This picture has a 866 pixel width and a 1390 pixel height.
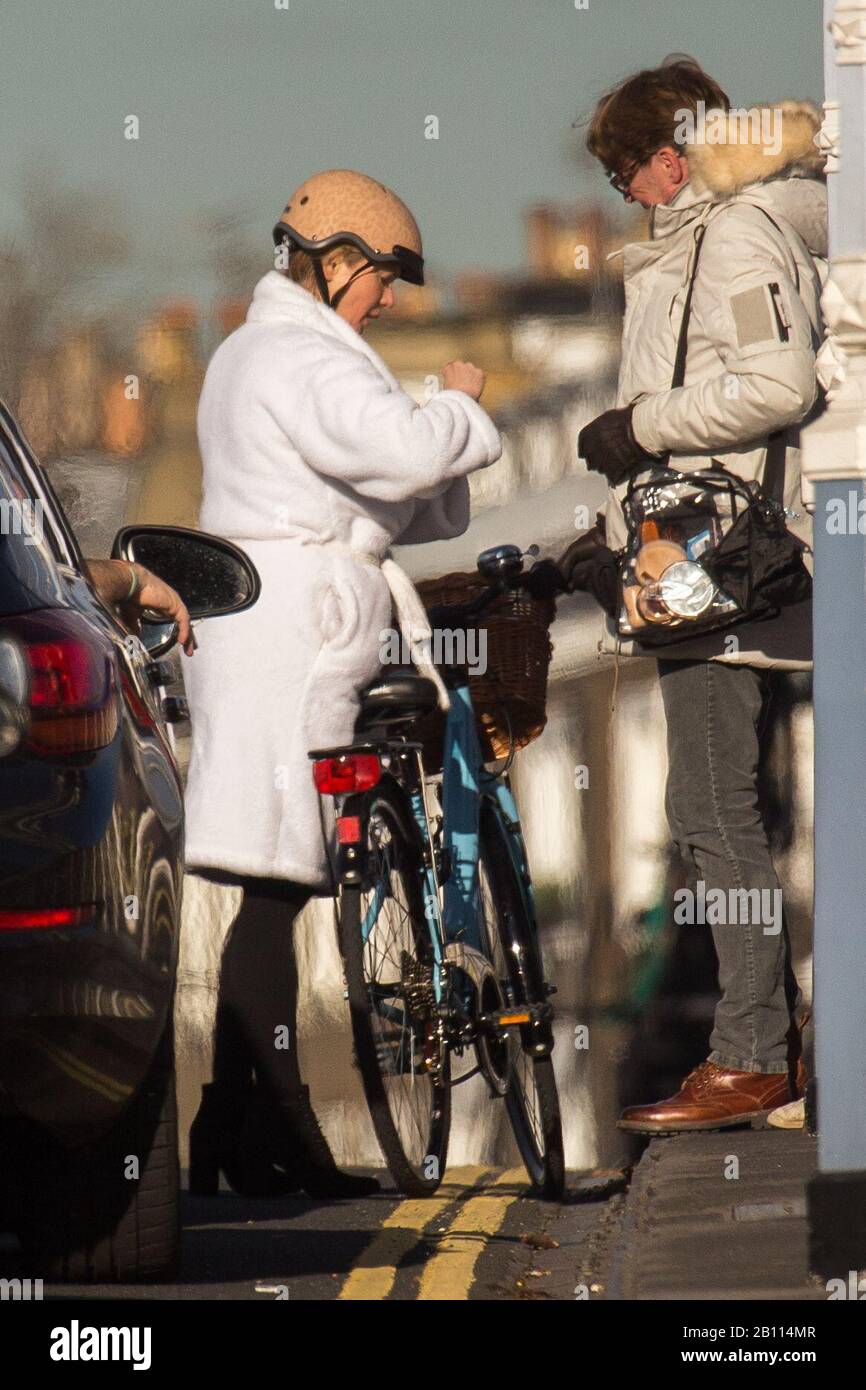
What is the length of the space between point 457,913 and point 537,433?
4100mm

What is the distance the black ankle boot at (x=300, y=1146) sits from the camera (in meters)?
6.84

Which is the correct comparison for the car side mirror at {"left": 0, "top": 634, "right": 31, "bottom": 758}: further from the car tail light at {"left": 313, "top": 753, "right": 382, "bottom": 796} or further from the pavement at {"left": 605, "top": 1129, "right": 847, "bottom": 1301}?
the car tail light at {"left": 313, "top": 753, "right": 382, "bottom": 796}

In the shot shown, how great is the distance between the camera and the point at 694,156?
23.7 ft

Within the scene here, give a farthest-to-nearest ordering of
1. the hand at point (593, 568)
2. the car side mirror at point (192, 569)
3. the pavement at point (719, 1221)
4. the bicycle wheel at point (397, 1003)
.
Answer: the hand at point (593, 568) < the bicycle wheel at point (397, 1003) < the car side mirror at point (192, 569) < the pavement at point (719, 1221)

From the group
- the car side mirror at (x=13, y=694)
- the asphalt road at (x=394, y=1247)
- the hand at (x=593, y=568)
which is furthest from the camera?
the hand at (x=593, y=568)

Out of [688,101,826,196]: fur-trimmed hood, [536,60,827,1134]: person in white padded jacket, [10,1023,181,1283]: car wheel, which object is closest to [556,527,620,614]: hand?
[536,60,827,1134]: person in white padded jacket

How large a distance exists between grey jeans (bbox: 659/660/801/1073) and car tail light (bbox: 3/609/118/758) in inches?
109

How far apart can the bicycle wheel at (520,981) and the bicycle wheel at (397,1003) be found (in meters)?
0.32

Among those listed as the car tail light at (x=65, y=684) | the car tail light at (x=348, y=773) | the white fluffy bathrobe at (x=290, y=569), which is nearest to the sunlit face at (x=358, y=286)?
the white fluffy bathrobe at (x=290, y=569)

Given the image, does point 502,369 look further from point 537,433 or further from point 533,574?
point 533,574

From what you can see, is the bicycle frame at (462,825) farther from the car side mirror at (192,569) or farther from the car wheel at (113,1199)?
the car wheel at (113,1199)

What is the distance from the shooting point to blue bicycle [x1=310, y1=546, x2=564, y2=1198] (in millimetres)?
6211
